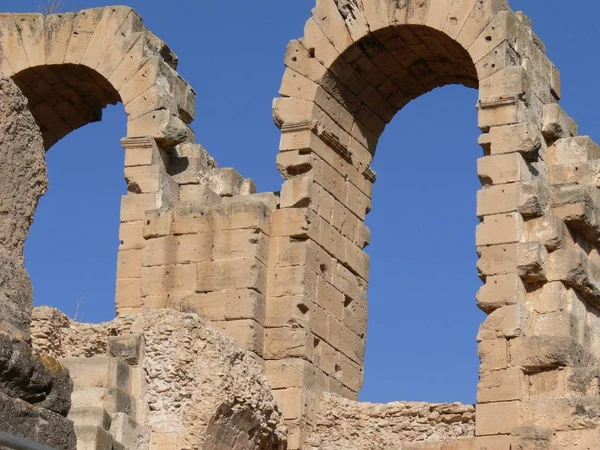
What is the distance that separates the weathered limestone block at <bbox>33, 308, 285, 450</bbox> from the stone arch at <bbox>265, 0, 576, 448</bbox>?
1.35 meters

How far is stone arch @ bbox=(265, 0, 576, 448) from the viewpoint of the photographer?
13820 millimetres

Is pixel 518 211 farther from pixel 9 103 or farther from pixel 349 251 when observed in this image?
pixel 9 103

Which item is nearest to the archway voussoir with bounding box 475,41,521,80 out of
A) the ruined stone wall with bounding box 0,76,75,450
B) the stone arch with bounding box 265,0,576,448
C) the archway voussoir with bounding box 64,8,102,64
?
the stone arch with bounding box 265,0,576,448

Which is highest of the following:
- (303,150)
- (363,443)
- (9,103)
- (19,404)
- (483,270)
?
(303,150)

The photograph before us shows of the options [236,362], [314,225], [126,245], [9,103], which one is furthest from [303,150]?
[9,103]

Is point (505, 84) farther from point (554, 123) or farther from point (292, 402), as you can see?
point (292, 402)

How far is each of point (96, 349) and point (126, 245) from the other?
251 centimetres

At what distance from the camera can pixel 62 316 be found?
13.3 metres

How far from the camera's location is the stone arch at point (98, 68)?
1612 cm

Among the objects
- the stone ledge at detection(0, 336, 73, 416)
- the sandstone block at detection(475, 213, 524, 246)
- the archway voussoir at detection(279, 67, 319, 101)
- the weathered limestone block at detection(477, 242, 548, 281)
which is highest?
the archway voussoir at detection(279, 67, 319, 101)

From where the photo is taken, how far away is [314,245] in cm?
1506

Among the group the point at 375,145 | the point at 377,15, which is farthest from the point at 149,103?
the point at 377,15

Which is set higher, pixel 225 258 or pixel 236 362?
pixel 225 258

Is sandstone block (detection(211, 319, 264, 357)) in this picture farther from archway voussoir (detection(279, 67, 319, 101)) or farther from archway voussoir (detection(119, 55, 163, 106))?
archway voussoir (detection(119, 55, 163, 106))
